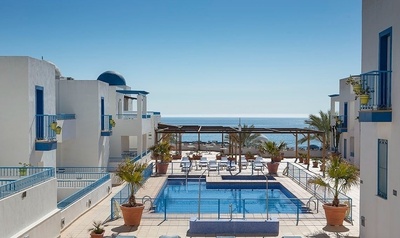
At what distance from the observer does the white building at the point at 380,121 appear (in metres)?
10.8

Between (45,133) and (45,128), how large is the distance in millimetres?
204

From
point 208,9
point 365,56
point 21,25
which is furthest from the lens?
point 21,25

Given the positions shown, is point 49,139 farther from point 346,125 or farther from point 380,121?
point 346,125

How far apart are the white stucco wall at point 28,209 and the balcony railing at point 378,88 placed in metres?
9.39

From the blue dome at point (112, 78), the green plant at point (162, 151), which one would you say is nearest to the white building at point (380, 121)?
the green plant at point (162, 151)

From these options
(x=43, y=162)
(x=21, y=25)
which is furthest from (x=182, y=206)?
(x=21, y=25)

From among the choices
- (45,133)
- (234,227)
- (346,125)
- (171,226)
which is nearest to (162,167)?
(45,133)

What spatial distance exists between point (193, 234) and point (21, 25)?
1661 centimetres

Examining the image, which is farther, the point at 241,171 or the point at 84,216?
the point at 241,171

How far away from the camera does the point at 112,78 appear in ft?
118

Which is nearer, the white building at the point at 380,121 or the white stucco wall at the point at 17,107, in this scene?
the white building at the point at 380,121

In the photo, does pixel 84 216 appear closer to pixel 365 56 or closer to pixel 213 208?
pixel 213 208

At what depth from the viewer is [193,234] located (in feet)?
46.7

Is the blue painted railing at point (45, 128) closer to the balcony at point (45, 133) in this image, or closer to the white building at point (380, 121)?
the balcony at point (45, 133)
